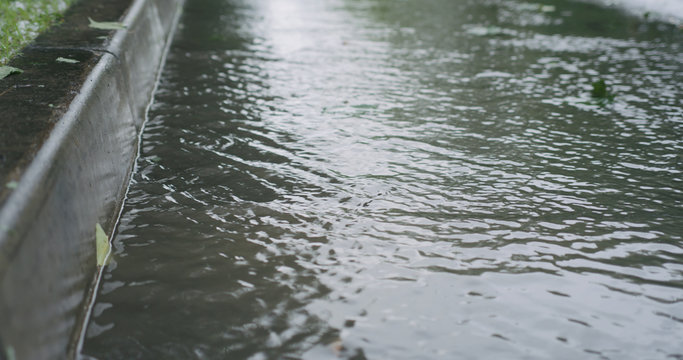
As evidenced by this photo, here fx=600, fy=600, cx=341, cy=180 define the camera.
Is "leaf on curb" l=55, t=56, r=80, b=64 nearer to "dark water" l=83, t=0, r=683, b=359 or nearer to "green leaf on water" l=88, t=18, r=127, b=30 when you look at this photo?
"dark water" l=83, t=0, r=683, b=359

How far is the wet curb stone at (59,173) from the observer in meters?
1.46

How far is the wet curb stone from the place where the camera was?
146 centimetres

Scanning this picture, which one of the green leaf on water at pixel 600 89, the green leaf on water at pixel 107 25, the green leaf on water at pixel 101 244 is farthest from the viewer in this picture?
the green leaf on water at pixel 600 89

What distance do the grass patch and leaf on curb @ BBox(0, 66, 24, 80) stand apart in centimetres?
19

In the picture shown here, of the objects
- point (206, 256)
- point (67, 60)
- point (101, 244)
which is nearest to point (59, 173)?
point (101, 244)

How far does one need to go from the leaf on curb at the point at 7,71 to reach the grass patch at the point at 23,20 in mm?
188

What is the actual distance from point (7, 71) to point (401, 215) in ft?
5.85

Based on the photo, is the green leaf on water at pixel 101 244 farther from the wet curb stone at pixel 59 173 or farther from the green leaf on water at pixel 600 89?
the green leaf on water at pixel 600 89

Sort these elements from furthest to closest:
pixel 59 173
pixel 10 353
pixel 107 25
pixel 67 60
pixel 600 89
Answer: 1. pixel 600 89
2. pixel 107 25
3. pixel 67 60
4. pixel 59 173
5. pixel 10 353

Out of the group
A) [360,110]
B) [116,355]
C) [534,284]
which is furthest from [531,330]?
[360,110]

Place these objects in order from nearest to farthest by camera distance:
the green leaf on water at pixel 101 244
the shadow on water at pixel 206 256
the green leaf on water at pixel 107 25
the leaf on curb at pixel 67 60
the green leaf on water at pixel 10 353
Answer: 1. the green leaf on water at pixel 10 353
2. the shadow on water at pixel 206 256
3. the green leaf on water at pixel 101 244
4. the leaf on curb at pixel 67 60
5. the green leaf on water at pixel 107 25

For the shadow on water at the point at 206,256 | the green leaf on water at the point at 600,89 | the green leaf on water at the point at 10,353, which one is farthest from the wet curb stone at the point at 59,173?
the green leaf on water at the point at 600,89

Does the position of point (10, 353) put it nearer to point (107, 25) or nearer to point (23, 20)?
point (107, 25)

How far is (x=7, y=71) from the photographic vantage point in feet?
8.41
